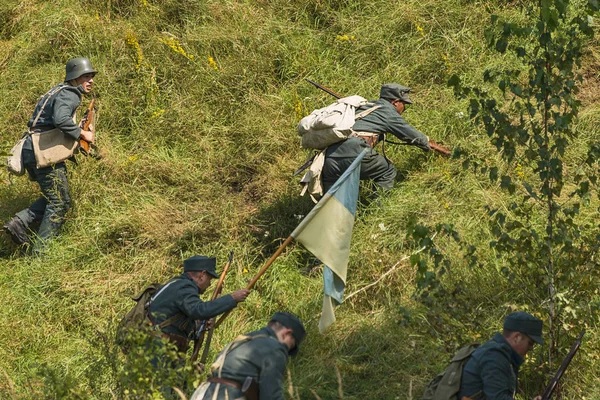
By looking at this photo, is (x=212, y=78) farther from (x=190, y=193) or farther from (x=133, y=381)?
(x=133, y=381)

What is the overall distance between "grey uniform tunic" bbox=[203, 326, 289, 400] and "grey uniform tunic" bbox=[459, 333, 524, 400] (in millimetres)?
1143

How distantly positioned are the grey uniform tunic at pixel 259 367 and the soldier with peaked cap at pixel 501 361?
114 cm

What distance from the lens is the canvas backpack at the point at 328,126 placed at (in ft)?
29.3

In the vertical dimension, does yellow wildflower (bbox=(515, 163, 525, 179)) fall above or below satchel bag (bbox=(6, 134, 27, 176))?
below

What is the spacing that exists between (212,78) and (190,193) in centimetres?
182

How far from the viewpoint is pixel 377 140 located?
9359 mm

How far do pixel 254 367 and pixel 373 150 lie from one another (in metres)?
3.88

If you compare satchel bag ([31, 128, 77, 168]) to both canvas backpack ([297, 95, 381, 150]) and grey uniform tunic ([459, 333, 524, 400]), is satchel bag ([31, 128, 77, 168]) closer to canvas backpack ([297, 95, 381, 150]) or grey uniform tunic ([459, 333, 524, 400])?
canvas backpack ([297, 95, 381, 150])

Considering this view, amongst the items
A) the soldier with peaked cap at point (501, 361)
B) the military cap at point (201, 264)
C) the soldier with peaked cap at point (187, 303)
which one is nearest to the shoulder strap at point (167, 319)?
the soldier with peaked cap at point (187, 303)

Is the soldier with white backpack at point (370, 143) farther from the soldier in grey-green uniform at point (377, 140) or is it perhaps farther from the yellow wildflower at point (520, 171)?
the yellow wildflower at point (520, 171)

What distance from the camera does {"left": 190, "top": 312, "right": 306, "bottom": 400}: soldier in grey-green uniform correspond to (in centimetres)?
575

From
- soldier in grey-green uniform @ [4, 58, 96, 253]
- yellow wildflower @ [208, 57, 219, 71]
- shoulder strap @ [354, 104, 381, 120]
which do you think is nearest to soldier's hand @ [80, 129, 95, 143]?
soldier in grey-green uniform @ [4, 58, 96, 253]

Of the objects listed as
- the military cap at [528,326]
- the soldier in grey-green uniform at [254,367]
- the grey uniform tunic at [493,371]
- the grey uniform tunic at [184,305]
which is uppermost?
the soldier in grey-green uniform at [254,367]

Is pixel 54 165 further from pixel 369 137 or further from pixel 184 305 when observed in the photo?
pixel 184 305
